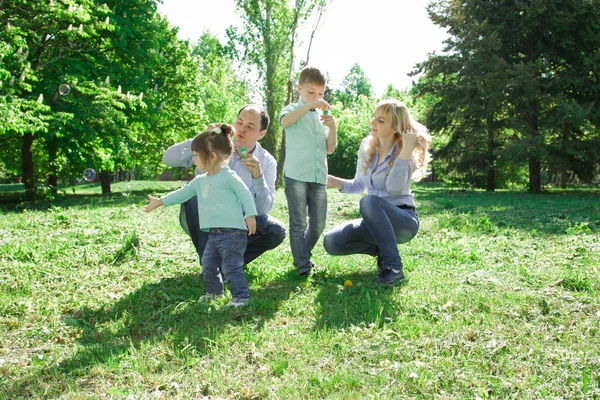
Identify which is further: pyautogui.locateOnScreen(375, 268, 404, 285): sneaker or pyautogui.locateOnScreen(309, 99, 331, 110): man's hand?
pyautogui.locateOnScreen(375, 268, 404, 285): sneaker

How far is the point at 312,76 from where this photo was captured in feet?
15.3

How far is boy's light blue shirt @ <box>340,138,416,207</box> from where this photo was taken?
466 centimetres

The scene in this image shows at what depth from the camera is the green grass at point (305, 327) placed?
272 centimetres

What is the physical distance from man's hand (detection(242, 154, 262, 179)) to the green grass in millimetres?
1066

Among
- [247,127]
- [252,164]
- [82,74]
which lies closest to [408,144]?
[252,164]

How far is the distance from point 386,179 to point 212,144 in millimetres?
1721

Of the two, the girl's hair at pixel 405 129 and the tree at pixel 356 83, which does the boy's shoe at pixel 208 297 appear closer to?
the girl's hair at pixel 405 129

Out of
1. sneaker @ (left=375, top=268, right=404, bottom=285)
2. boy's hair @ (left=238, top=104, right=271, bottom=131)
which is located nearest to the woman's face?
boy's hair @ (left=238, top=104, right=271, bottom=131)

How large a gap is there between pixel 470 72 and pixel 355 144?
63.1 feet

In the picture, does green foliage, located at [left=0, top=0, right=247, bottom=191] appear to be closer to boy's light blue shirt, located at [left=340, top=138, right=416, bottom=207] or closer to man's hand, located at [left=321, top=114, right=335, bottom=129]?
man's hand, located at [left=321, top=114, right=335, bottom=129]

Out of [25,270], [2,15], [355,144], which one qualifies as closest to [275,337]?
[25,270]

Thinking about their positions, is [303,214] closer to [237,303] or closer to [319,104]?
[319,104]

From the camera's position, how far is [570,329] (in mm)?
3305

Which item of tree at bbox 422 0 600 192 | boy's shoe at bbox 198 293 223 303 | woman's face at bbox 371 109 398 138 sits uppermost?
tree at bbox 422 0 600 192
